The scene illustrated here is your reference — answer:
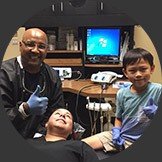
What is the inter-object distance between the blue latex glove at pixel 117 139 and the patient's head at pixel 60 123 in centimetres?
17

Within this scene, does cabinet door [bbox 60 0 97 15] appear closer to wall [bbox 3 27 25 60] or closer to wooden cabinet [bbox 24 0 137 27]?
wooden cabinet [bbox 24 0 137 27]

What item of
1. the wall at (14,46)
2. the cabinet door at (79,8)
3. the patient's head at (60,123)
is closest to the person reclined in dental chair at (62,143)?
the patient's head at (60,123)

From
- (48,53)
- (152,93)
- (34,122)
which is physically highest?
(48,53)

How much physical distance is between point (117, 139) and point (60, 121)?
24 cm

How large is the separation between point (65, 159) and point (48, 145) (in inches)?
3.4

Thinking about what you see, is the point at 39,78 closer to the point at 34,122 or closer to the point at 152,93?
the point at 34,122

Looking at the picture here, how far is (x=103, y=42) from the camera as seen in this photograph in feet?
4.76

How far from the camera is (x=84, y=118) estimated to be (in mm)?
1422

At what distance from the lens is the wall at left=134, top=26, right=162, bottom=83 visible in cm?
135

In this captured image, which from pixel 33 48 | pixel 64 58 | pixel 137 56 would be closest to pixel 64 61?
pixel 64 58

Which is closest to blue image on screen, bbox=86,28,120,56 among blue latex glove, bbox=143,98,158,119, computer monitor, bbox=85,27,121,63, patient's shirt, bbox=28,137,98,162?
computer monitor, bbox=85,27,121,63

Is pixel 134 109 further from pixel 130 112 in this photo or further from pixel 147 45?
pixel 147 45

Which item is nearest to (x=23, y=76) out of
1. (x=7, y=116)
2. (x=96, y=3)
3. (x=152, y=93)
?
(x=7, y=116)

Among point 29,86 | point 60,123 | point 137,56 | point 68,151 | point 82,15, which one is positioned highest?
point 82,15
